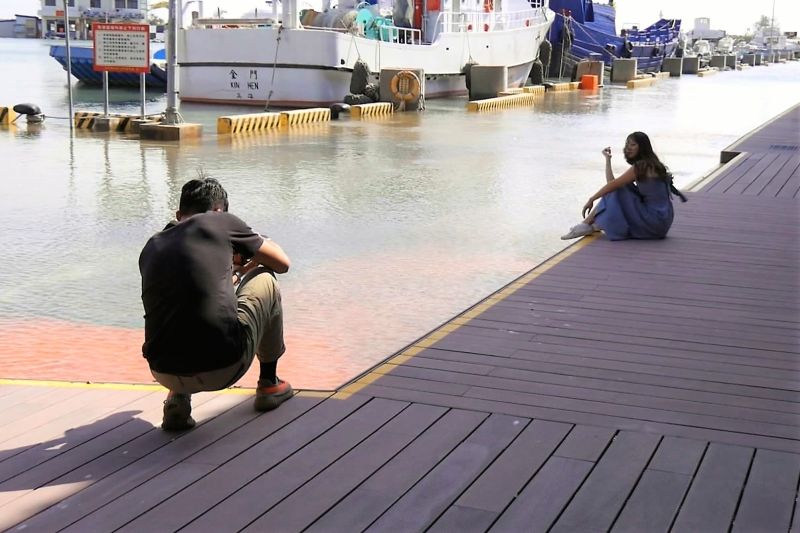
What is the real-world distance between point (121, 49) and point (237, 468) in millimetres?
15580

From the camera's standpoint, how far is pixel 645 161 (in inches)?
293

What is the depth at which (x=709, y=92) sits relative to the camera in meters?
38.2

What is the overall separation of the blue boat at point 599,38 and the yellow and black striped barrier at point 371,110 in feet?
78.6

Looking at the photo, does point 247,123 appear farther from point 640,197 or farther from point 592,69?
point 592,69

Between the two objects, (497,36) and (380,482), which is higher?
(497,36)

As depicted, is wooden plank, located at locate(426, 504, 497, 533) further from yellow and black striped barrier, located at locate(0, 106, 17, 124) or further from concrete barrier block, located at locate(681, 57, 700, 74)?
concrete barrier block, located at locate(681, 57, 700, 74)

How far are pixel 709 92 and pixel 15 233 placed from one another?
33.8 meters

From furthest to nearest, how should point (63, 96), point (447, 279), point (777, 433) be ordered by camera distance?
point (63, 96), point (447, 279), point (777, 433)

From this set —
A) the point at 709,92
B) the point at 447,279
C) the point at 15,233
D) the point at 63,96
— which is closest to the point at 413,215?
the point at 447,279

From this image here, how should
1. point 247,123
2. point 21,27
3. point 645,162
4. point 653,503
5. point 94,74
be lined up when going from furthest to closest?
1. point 21,27
2. point 94,74
3. point 247,123
4. point 645,162
5. point 653,503

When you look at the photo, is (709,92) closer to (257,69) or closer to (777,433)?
(257,69)

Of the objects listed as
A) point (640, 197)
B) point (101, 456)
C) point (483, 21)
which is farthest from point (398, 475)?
point (483, 21)

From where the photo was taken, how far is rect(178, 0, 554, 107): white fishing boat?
2695 centimetres

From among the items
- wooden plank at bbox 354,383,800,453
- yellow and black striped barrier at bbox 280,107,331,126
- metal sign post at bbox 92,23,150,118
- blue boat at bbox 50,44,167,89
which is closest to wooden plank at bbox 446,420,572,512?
wooden plank at bbox 354,383,800,453
